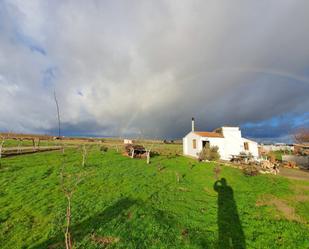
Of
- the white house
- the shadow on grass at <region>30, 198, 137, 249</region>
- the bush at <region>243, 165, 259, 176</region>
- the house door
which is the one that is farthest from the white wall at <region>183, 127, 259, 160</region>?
the shadow on grass at <region>30, 198, 137, 249</region>

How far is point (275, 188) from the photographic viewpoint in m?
20.2

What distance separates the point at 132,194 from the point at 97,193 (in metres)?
2.73

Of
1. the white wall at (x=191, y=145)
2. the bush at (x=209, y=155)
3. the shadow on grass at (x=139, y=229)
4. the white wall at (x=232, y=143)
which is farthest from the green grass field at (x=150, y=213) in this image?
the white wall at (x=191, y=145)

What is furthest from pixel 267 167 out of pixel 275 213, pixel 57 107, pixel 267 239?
pixel 57 107

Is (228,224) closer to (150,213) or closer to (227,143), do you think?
(150,213)

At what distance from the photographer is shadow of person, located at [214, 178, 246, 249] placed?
1001cm

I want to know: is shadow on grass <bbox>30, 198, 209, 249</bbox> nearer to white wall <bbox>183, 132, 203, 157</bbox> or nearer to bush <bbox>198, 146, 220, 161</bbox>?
bush <bbox>198, 146, 220, 161</bbox>

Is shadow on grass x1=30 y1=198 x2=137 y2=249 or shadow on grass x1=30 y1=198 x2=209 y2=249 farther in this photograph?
shadow on grass x1=30 y1=198 x2=209 y2=249

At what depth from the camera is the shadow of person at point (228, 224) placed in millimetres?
10014

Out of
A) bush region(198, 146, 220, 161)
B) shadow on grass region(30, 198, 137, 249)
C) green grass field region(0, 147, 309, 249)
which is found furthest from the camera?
bush region(198, 146, 220, 161)

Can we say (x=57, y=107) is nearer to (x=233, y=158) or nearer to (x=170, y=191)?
(x=170, y=191)

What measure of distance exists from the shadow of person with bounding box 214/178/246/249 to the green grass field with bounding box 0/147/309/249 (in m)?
0.05

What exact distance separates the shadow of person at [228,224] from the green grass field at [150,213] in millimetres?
Answer: 52

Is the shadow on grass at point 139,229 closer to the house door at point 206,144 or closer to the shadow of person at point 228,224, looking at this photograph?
the shadow of person at point 228,224
